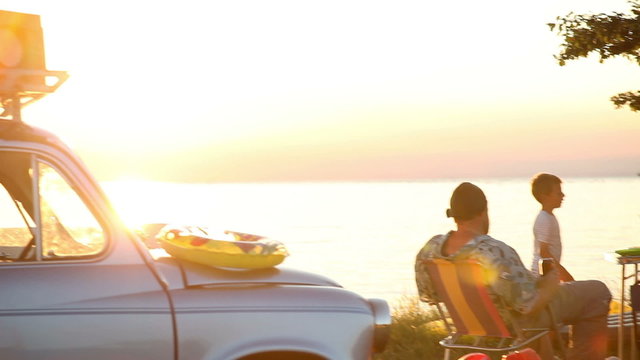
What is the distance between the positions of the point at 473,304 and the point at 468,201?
2.33 feet

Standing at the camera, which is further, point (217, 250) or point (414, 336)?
point (414, 336)

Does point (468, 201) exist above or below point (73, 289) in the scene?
above

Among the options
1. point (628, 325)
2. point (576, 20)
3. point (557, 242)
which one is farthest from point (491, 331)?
point (576, 20)

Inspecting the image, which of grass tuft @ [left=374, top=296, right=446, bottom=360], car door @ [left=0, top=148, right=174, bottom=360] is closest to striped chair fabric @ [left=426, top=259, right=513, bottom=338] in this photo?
car door @ [left=0, top=148, right=174, bottom=360]

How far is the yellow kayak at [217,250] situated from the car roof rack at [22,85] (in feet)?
3.11

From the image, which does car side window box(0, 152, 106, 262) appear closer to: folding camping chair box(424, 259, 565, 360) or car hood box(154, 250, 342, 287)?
car hood box(154, 250, 342, 287)

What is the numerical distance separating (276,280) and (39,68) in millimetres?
1568

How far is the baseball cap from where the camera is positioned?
700 cm

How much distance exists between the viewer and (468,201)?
7.01m

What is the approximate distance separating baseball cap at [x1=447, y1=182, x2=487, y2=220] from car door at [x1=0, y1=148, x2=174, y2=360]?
9.28 feet

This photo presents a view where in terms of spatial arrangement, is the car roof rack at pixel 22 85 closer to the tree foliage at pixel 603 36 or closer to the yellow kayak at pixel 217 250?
the yellow kayak at pixel 217 250

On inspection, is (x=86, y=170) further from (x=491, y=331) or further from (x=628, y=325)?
(x=628, y=325)

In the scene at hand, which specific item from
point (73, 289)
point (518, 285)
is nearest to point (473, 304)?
point (518, 285)

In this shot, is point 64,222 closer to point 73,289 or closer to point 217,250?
point 73,289
